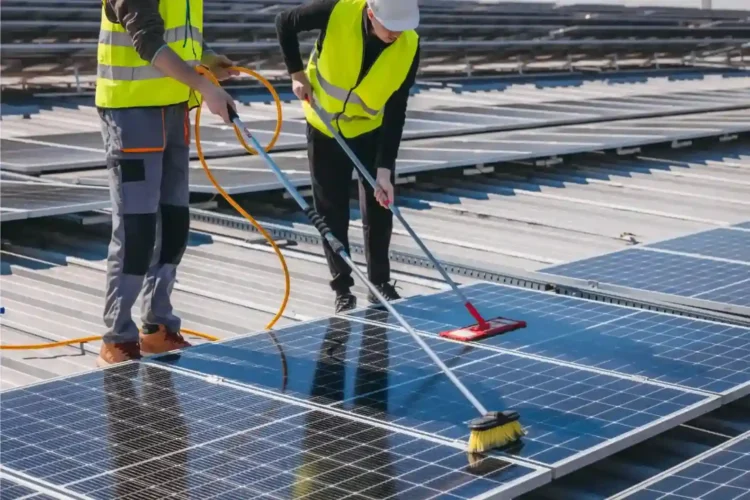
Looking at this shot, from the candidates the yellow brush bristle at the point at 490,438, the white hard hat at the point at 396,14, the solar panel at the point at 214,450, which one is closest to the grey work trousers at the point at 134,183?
the solar panel at the point at 214,450

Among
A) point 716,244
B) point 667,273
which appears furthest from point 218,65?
point 716,244

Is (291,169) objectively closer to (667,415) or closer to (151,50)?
(151,50)

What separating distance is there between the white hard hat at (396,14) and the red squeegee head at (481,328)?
56.6 inches

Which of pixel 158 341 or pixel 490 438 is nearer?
pixel 490 438

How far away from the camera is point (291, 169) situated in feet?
37.3


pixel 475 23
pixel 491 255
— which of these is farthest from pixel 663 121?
pixel 475 23

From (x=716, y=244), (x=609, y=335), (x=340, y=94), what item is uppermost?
(x=340, y=94)

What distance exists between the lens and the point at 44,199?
969 centimetres

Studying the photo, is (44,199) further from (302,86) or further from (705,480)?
(705,480)

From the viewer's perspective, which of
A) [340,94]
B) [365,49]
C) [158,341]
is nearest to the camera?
[158,341]

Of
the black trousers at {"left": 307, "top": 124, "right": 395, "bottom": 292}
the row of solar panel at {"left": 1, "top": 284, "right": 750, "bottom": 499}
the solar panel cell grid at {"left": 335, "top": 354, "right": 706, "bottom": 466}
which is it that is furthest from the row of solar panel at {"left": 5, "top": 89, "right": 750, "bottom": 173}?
the solar panel cell grid at {"left": 335, "top": 354, "right": 706, "bottom": 466}

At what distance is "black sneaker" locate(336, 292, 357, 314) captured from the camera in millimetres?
7246

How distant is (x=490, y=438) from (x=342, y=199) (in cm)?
311

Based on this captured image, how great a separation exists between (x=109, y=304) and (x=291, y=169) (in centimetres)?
539
